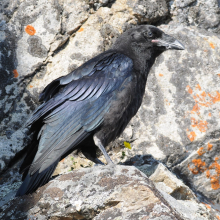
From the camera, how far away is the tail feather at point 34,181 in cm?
359

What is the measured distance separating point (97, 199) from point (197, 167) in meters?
2.14

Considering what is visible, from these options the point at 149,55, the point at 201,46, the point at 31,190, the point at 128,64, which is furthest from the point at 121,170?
the point at 201,46

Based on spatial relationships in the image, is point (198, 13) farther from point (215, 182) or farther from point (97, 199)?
point (97, 199)

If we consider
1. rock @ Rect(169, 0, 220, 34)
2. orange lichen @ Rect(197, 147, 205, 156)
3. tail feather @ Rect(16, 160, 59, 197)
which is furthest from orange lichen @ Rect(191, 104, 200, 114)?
tail feather @ Rect(16, 160, 59, 197)

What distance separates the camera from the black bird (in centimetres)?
380

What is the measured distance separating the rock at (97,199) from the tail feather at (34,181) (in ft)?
0.18

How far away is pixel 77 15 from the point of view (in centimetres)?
555

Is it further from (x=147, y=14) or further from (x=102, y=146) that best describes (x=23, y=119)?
(x=147, y=14)

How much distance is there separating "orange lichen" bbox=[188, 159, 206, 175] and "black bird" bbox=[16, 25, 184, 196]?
1255 mm

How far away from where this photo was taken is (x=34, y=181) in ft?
11.9

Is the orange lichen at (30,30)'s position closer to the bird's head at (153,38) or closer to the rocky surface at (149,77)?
the rocky surface at (149,77)

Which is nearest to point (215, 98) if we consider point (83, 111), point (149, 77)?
point (149, 77)

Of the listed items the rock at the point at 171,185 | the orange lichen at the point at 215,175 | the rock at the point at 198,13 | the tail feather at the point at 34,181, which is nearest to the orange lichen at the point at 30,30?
the rock at the point at 198,13

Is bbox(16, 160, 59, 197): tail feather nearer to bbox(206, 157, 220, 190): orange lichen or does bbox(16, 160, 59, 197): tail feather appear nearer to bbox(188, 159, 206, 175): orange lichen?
bbox(188, 159, 206, 175): orange lichen
